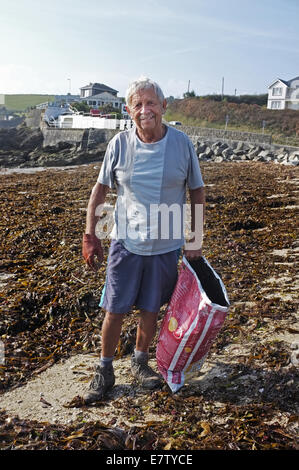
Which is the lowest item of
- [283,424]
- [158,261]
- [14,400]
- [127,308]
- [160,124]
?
[14,400]

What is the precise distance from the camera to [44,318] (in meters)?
4.50

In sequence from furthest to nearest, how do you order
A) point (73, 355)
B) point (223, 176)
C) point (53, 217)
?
point (223, 176), point (53, 217), point (73, 355)

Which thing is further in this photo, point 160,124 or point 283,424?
point 160,124

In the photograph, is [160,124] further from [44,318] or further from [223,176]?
[223,176]

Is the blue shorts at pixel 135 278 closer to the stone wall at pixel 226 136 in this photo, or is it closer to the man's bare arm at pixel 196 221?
the man's bare arm at pixel 196 221

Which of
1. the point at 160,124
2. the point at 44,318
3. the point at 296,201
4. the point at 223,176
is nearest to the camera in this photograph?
the point at 160,124

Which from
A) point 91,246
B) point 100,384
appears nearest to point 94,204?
point 91,246

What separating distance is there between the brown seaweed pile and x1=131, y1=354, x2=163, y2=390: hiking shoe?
0.10 m

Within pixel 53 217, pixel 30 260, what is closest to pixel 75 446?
pixel 30 260

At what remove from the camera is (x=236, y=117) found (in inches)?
1909

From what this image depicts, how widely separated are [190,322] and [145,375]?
61 centimetres

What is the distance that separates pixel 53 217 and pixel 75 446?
22.2 feet

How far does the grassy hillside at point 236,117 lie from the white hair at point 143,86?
4122cm

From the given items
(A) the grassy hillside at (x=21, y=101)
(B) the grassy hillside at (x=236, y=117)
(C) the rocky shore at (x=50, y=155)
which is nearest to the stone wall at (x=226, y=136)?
(C) the rocky shore at (x=50, y=155)
